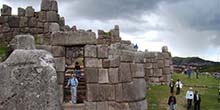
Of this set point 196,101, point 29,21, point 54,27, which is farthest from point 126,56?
point 29,21

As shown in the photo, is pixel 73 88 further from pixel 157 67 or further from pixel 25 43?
pixel 25 43

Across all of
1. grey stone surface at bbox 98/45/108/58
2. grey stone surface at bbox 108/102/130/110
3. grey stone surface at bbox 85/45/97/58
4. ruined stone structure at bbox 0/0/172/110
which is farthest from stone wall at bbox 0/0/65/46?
grey stone surface at bbox 108/102/130/110

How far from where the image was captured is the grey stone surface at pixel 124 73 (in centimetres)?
1956

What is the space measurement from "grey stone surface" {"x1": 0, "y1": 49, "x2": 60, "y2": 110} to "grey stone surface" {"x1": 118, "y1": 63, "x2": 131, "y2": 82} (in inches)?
605

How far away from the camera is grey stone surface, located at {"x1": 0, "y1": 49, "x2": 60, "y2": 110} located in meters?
4.10

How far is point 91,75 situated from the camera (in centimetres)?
1934

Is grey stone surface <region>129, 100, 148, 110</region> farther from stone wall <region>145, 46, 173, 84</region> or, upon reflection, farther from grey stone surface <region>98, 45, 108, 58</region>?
stone wall <region>145, 46, 173, 84</region>

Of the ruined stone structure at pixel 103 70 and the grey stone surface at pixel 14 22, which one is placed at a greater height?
the grey stone surface at pixel 14 22

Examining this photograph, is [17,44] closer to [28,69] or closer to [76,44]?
[28,69]

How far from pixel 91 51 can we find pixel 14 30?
611 centimetres

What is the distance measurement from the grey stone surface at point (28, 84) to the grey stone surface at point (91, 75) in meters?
15.1

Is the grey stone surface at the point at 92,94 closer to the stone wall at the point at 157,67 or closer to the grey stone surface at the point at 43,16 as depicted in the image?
the grey stone surface at the point at 43,16

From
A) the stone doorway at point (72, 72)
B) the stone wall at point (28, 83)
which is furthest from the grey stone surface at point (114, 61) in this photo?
the stone wall at point (28, 83)

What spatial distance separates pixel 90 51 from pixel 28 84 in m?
15.1
